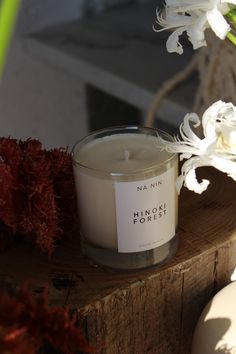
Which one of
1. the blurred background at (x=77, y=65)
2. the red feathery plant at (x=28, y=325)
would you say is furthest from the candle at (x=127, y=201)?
the blurred background at (x=77, y=65)

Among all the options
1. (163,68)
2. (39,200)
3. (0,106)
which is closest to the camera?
(39,200)

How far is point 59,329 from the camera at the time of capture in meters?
0.30

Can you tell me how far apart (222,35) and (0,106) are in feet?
2.79

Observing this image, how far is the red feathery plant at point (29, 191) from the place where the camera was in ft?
1.40

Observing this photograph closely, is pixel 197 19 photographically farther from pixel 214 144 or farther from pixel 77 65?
pixel 77 65

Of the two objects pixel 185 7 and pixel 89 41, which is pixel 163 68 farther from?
pixel 185 7

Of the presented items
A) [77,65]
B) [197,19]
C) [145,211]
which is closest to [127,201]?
[145,211]

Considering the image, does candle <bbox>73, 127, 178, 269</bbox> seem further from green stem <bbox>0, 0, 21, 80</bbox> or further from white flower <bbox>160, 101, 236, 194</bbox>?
green stem <bbox>0, 0, 21, 80</bbox>

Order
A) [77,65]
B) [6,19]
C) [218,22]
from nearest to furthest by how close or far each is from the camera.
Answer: [6,19], [218,22], [77,65]

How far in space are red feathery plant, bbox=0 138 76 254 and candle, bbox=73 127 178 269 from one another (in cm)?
2

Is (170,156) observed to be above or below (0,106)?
above

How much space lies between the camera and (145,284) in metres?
0.44

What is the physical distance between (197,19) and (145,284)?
0.61ft

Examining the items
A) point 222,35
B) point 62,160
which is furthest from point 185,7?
point 62,160
